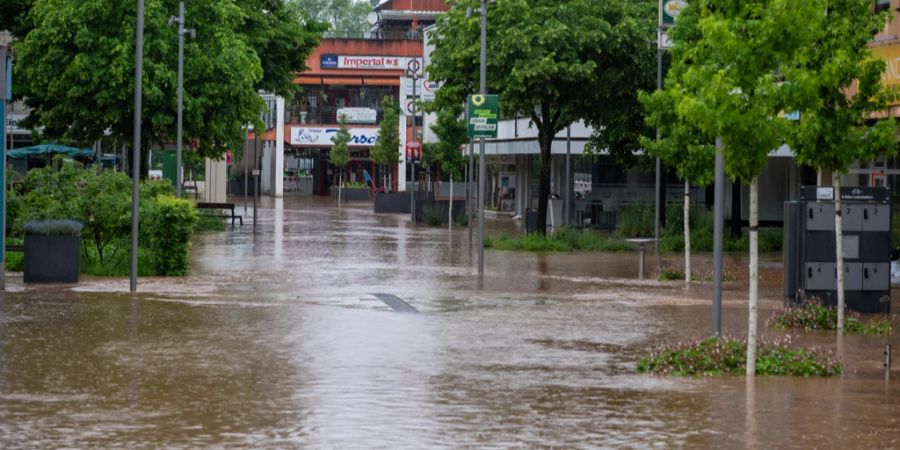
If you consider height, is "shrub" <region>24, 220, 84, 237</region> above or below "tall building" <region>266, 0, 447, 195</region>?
below

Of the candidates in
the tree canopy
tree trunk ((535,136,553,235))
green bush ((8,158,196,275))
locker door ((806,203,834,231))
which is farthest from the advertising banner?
the tree canopy

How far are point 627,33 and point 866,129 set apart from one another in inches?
799

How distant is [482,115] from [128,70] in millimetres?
13091

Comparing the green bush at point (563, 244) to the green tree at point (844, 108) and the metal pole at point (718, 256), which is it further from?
the metal pole at point (718, 256)

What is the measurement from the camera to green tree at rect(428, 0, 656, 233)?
1508 inches

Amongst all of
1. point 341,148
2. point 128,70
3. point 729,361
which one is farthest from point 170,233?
point 341,148

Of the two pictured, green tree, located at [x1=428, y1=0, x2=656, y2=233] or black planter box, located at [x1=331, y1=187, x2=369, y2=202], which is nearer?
green tree, located at [x1=428, y1=0, x2=656, y2=233]

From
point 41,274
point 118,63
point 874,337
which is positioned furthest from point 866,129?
point 118,63

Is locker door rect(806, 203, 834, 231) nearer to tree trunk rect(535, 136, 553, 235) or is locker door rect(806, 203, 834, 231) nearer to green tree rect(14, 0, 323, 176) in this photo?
tree trunk rect(535, 136, 553, 235)

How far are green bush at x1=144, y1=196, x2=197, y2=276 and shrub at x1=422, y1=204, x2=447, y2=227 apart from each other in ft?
90.2

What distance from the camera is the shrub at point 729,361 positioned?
14891mm

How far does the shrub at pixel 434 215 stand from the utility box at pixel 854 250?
32846 mm

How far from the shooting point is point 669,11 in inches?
861

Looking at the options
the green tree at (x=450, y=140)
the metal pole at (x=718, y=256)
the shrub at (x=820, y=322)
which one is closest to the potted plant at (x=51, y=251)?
the shrub at (x=820, y=322)
